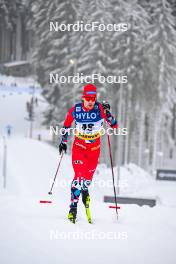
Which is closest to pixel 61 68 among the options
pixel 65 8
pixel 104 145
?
pixel 65 8

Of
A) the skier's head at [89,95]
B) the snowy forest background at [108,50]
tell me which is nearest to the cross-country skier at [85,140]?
the skier's head at [89,95]

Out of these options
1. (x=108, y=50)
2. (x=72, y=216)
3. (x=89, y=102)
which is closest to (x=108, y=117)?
(x=89, y=102)

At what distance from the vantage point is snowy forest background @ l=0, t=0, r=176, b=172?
74.3 ft

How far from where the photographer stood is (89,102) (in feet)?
16.5

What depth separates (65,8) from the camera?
72.3 feet

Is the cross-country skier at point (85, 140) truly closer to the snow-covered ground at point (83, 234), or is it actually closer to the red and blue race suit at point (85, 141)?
the red and blue race suit at point (85, 141)

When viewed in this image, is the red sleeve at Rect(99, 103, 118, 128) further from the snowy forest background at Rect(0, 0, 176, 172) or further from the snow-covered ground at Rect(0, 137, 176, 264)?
the snowy forest background at Rect(0, 0, 176, 172)

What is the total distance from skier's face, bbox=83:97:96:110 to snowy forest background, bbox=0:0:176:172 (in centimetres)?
A: 1672

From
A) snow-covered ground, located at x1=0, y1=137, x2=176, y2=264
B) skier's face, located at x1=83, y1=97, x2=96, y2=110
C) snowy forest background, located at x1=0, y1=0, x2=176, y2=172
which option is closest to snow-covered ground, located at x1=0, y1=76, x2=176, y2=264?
snow-covered ground, located at x1=0, y1=137, x2=176, y2=264

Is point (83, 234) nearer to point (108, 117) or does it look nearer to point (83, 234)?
point (83, 234)

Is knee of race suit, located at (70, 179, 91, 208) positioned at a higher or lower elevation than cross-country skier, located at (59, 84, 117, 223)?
lower

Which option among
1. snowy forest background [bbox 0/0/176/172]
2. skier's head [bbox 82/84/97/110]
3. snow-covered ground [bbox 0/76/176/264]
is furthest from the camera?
snowy forest background [bbox 0/0/176/172]

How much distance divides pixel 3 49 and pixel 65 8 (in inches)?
245

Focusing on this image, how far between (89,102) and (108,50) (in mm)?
19543
